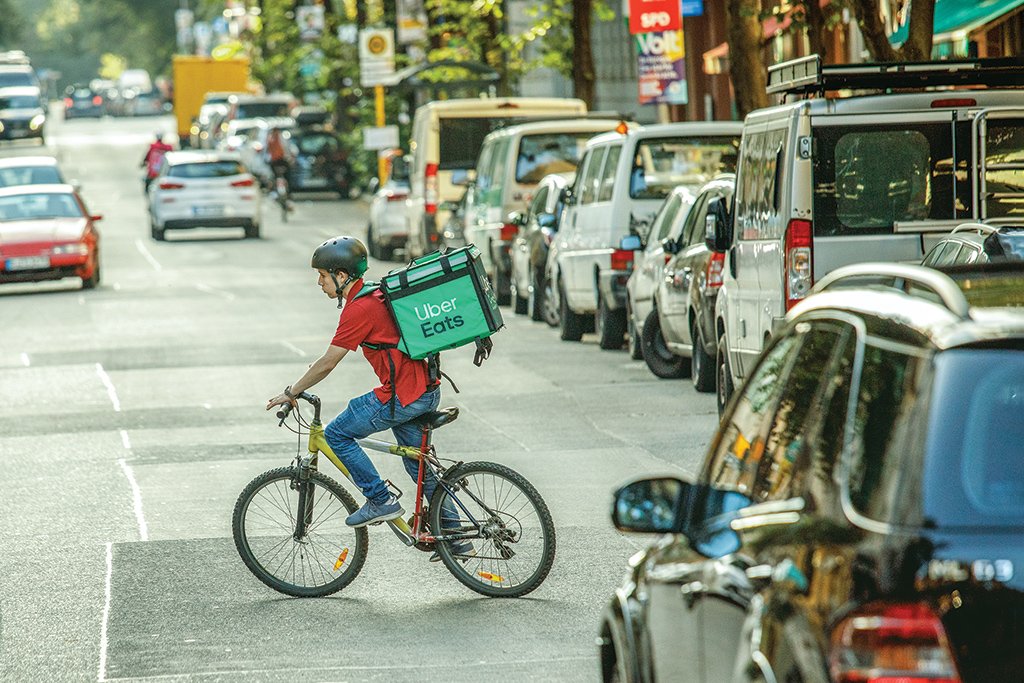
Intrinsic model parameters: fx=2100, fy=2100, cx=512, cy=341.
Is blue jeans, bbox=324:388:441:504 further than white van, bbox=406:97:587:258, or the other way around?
white van, bbox=406:97:587:258

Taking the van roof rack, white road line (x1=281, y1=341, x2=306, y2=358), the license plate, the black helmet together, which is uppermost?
the van roof rack

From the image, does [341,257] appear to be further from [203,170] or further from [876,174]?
[203,170]

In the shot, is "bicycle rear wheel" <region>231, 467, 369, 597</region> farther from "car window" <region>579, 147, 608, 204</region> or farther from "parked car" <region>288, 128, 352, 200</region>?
"parked car" <region>288, 128, 352, 200</region>

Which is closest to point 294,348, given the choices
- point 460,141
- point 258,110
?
point 460,141

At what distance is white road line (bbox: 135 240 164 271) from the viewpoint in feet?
114


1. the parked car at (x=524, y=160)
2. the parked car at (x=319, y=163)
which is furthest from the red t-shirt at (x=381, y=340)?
the parked car at (x=319, y=163)

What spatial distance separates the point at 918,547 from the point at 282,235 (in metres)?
39.3

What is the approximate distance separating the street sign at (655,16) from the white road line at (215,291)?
6445 millimetres

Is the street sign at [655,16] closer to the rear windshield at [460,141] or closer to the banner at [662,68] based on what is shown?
the banner at [662,68]

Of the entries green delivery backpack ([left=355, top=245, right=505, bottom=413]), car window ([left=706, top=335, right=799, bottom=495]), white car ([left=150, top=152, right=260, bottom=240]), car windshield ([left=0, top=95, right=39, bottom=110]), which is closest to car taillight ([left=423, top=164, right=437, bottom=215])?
white car ([left=150, top=152, right=260, bottom=240])

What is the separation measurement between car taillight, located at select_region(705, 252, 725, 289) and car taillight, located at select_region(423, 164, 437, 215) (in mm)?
14037

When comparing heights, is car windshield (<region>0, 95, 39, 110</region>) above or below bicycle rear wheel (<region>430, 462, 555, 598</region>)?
above

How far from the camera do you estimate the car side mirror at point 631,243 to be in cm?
1753

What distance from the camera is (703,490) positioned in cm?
441
